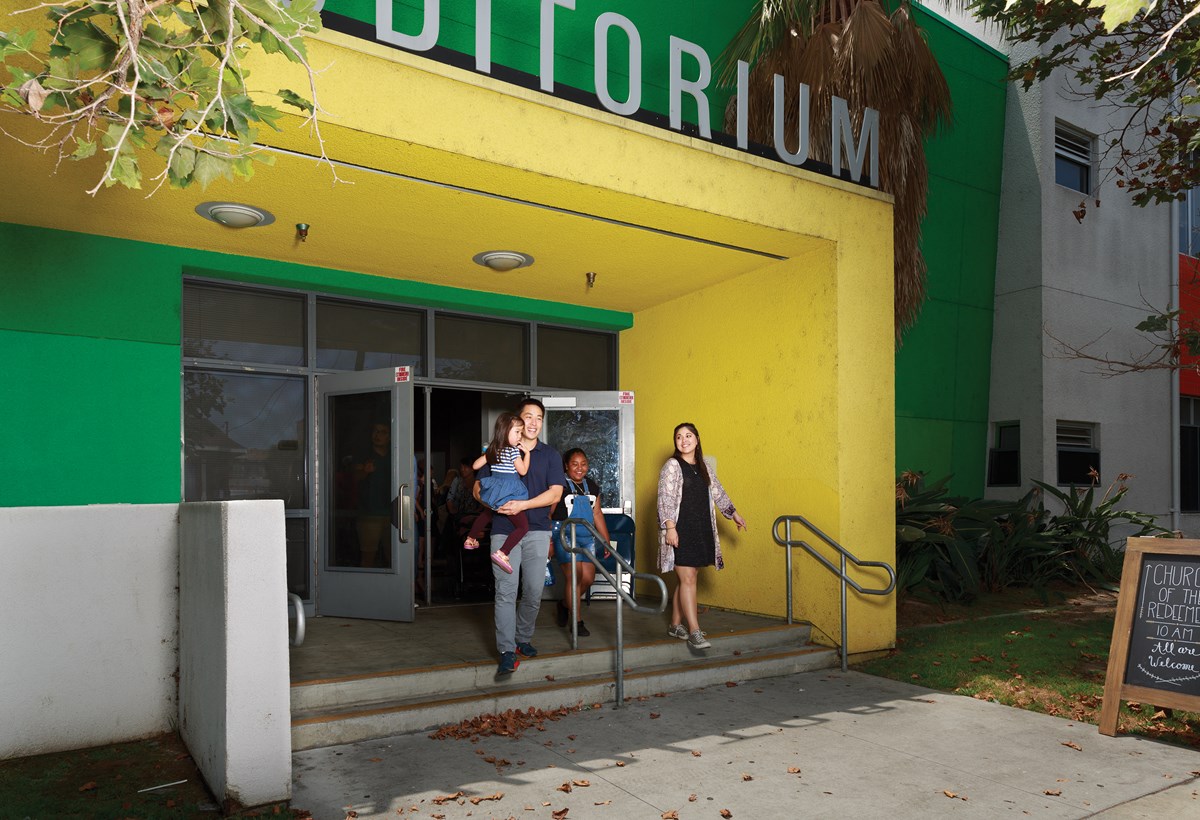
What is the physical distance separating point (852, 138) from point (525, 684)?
4841 mm

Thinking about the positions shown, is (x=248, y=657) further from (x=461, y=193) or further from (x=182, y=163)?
(x=461, y=193)

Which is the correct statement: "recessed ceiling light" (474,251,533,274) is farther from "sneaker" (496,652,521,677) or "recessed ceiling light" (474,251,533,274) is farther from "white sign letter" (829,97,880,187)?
"sneaker" (496,652,521,677)

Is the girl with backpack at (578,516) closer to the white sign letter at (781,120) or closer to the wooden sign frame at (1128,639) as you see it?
the white sign letter at (781,120)

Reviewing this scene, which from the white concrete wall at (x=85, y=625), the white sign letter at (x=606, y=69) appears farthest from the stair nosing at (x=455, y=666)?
the white sign letter at (x=606, y=69)

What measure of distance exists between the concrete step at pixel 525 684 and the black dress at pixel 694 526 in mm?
633

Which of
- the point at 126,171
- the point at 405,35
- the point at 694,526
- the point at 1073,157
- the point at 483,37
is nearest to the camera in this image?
the point at 126,171

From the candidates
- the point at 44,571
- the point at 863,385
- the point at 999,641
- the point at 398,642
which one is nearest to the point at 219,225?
the point at 44,571

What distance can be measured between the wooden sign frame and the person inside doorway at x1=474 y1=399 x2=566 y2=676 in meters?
3.38

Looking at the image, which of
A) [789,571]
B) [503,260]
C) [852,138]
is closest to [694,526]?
[789,571]

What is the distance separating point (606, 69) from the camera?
582 centimetres

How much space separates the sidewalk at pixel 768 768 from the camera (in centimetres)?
394

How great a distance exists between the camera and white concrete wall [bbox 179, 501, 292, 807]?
3756mm

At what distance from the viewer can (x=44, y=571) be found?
4.35 m

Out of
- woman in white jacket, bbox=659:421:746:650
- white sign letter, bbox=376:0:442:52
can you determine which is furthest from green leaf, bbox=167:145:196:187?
woman in white jacket, bbox=659:421:746:650
